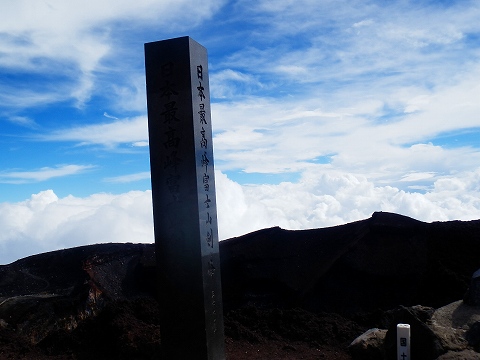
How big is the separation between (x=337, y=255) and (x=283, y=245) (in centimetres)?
117

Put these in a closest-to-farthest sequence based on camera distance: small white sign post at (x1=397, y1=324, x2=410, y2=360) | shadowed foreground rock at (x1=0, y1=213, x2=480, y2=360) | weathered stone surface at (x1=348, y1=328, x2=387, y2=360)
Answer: small white sign post at (x1=397, y1=324, x2=410, y2=360) < weathered stone surface at (x1=348, y1=328, x2=387, y2=360) < shadowed foreground rock at (x1=0, y1=213, x2=480, y2=360)

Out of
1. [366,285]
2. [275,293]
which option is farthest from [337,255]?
[275,293]

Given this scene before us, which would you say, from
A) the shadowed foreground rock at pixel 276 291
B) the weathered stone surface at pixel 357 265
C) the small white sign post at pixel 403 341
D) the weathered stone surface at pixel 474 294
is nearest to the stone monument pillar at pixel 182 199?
the shadowed foreground rock at pixel 276 291

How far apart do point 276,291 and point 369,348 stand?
12.0 feet

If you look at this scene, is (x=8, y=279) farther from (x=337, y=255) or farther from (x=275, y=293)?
(x=337, y=255)

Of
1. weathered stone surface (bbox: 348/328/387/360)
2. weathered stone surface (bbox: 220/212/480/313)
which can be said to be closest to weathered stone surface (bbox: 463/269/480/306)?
weathered stone surface (bbox: 348/328/387/360)

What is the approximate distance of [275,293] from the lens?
10086 mm

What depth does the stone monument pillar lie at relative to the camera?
604cm

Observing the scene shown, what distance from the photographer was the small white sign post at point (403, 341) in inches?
235

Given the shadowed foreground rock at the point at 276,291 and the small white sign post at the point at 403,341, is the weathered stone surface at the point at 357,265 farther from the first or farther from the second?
the small white sign post at the point at 403,341

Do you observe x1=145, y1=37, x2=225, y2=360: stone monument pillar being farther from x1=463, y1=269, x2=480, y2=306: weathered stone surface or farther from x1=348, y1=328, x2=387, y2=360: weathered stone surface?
x1=463, y1=269, x2=480, y2=306: weathered stone surface

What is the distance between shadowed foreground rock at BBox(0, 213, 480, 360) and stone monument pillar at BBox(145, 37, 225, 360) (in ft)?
4.56

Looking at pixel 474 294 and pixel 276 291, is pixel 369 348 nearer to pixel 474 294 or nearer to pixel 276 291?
pixel 474 294

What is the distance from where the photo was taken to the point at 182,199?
605 centimetres
